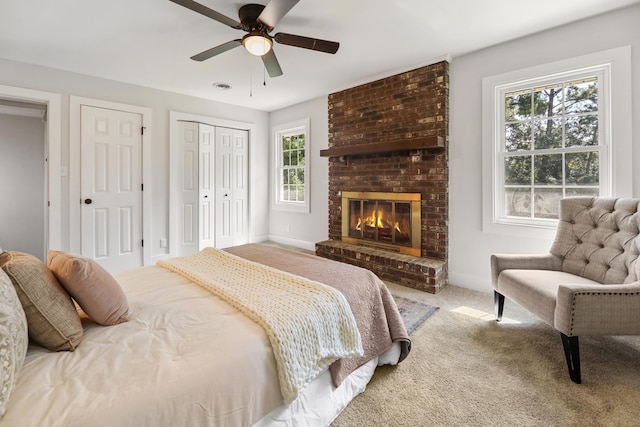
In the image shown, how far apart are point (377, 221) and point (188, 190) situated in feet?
9.36

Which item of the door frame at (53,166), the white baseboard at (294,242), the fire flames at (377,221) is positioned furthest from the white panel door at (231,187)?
the fire flames at (377,221)

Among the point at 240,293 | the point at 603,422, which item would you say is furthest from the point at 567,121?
the point at 240,293

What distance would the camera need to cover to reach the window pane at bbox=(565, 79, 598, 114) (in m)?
2.56

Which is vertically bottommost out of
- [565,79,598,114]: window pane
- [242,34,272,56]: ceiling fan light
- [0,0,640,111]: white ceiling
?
[565,79,598,114]: window pane

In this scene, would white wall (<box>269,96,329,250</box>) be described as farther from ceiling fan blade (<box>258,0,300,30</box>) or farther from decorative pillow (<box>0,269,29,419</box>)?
decorative pillow (<box>0,269,29,419</box>)

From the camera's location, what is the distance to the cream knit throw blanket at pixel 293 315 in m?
1.14

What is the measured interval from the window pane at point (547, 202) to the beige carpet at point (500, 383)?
1.06 meters

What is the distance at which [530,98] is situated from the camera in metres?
2.90

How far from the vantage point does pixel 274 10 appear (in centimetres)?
191

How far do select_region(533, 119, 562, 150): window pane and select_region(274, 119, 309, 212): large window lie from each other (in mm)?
3035

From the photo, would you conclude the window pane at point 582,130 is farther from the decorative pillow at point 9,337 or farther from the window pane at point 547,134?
the decorative pillow at point 9,337

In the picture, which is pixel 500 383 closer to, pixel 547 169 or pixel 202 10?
pixel 547 169

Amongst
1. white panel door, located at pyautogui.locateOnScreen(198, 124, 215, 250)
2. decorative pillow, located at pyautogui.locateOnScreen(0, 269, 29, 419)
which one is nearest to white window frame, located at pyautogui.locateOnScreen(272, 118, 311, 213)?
white panel door, located at pyautogui.locateOnScreen(198, 124, 215, 250)

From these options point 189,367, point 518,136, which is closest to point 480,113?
point 518,136
